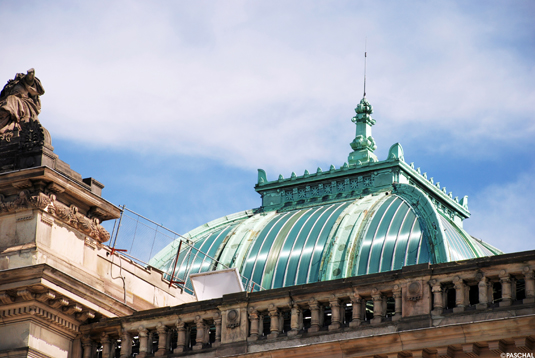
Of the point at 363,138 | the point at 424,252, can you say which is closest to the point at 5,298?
the point at 424,252

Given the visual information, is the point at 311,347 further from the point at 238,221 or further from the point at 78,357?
the point at 238,221

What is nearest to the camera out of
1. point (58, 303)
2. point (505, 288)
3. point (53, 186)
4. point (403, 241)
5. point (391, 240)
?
point (505, 288)

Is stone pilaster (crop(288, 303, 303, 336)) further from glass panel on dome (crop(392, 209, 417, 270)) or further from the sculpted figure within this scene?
glass panel on dome (crop(392, 209, 417, 270))

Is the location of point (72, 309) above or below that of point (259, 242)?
below

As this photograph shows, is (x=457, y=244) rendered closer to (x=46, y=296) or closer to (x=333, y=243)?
(x=333, y=243)

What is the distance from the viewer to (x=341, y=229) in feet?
121

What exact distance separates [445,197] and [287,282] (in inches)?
326

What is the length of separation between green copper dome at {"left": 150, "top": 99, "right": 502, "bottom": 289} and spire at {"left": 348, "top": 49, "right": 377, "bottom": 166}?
0.13 ft

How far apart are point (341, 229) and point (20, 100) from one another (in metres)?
15.1

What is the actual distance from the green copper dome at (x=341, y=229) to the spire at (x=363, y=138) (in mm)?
39

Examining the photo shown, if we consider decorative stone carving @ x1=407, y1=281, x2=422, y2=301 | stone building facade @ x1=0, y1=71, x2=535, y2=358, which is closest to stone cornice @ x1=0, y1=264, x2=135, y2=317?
stone building facade @ x1=0, y1=71, x2=535, y2=358

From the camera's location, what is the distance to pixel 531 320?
58.2ft

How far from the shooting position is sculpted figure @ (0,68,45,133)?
79.0 ft

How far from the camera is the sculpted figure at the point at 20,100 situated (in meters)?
24.1
